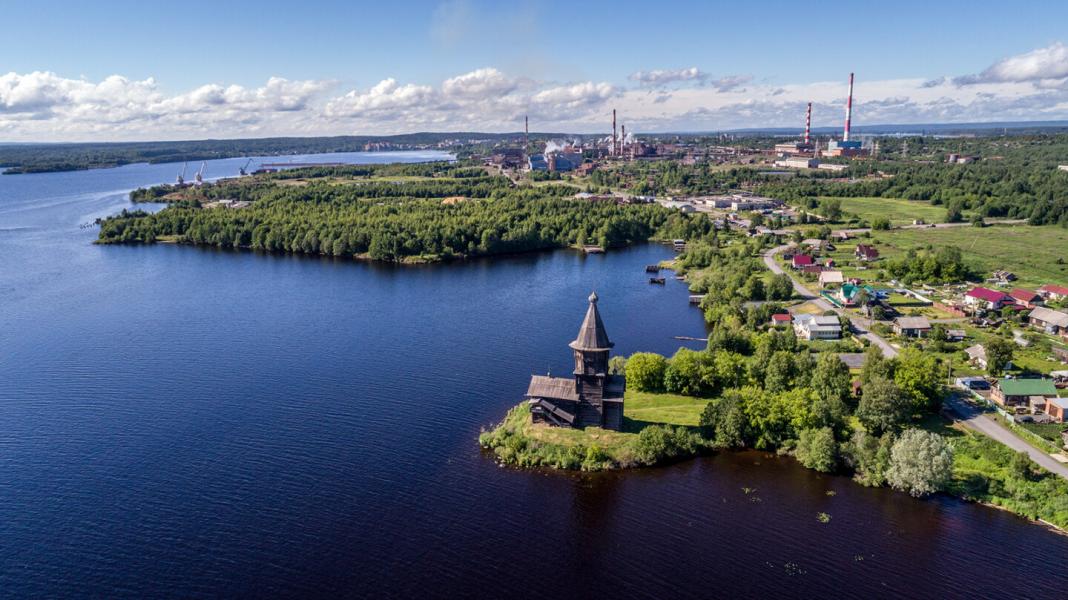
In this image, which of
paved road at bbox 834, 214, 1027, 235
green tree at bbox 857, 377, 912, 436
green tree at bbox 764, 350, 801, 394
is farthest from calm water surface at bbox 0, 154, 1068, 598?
paved road at bbox 834, 214, 1027, 235

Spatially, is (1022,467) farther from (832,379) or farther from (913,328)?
(913,328)

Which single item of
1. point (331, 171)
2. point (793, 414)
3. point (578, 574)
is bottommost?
point (578, 574)

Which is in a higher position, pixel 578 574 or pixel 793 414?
pixel 793 414

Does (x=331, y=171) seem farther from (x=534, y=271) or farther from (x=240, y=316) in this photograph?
(x=240, y=316)

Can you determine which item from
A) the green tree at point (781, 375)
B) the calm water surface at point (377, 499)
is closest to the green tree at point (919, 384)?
the green tree at point (781, 375)

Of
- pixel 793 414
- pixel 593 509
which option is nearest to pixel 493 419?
pixel 593 509

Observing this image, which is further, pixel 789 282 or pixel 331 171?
pixel 331 171

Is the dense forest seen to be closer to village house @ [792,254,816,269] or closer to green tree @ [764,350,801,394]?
village house @ [792,254,816,269]
